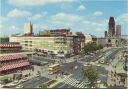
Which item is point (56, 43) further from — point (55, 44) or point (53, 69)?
point (53, 69)

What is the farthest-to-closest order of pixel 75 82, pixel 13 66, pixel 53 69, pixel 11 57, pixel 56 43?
pixel 56 43, pixel 11 57, pixel 13 66, pixel 53 69, pixel 75 82

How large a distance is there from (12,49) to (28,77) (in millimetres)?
26246

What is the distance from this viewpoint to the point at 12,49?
4761 inches

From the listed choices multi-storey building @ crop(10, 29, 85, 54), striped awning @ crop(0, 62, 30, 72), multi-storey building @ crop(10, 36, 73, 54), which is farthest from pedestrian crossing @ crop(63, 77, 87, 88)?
multi-storey building @ crop(10, 29, 85, 54)

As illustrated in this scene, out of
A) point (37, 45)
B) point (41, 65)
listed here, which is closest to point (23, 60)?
point (41, 65)

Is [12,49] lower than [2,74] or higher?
higher

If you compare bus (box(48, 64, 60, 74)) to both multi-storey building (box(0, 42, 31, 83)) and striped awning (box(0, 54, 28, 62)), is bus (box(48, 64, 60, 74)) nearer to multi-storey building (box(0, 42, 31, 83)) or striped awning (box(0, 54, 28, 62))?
multi-storey building (box(0, 42, 31, 83))

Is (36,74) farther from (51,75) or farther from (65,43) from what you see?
(65,43)

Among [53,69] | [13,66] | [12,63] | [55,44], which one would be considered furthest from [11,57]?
[55,44]

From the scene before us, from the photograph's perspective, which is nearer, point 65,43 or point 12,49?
point 12,49

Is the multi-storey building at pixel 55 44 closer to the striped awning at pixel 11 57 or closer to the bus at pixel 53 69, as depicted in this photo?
the striped awning at pixel 11 57

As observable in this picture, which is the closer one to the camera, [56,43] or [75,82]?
[75,82]

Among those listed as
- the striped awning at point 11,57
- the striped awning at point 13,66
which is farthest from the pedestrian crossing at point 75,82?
the striped awning at point 11,57

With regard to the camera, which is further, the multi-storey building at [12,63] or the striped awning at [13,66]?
the striped awning at [13,66]
